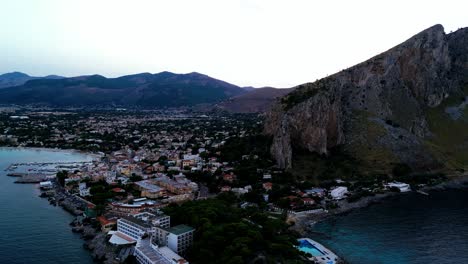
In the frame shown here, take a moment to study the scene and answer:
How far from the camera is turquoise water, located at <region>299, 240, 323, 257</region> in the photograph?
27.9m

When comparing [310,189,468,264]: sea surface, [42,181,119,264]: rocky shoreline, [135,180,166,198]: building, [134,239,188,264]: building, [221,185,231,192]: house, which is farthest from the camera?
[221,185,231,192]: house

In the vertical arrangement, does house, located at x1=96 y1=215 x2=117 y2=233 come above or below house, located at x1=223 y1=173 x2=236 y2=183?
below

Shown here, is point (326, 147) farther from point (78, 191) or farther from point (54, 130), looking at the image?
point (54, 130)

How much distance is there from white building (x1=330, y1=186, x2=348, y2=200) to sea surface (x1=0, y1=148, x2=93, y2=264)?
24.9 metres

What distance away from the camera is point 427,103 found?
68.6 meters

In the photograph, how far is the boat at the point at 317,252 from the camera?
87.8ft

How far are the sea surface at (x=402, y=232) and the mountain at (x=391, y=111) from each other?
11847mm

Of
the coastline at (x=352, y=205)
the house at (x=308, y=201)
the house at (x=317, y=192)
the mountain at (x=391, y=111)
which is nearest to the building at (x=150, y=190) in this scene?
the coastline at (x=352, y=205)

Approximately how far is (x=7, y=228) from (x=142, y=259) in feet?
45.7

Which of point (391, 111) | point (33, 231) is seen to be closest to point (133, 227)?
point (33, 231)

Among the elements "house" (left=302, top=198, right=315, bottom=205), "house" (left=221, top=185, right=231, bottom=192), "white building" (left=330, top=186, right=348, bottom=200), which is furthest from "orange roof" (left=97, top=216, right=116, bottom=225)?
"white building" (left=330, top=186, right=348, bottom=200)

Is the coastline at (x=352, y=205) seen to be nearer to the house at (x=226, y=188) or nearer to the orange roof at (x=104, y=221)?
the house at (x=226, y=188)

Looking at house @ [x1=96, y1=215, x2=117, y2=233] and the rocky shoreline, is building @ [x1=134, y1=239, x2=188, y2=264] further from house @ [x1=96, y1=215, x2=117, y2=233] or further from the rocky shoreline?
house @ [x1=96, y1=215, x2=117, y2=233]

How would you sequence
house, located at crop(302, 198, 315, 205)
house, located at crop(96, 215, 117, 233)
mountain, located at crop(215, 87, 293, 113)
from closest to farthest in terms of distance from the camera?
house, located at crop(96, 215, 117, 233)
house, located at crop(302, 198, 315, 205)
mountain, located at crop(215, 87, 293, 113)
